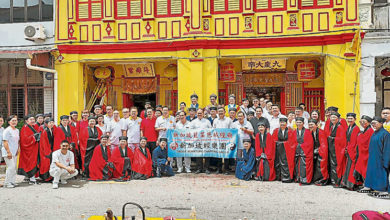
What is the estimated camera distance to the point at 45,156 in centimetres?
960

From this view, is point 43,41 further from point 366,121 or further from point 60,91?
point 366,121

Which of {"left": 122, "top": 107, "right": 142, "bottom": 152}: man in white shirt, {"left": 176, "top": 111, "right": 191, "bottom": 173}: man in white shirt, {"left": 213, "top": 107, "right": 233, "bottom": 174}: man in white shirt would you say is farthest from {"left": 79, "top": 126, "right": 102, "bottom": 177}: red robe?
{"left": 213, "top": 107, "right": 233, "bottom": 174}: man in white shirt

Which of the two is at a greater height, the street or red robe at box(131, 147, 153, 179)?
red robe at box(131, 147, 153, 179)

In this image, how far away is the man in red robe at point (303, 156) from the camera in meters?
9.05

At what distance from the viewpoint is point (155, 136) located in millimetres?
10953

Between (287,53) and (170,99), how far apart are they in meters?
5.34

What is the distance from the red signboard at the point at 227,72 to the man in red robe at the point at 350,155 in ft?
22.5

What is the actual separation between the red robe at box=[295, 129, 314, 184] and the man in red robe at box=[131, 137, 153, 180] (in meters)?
3.80

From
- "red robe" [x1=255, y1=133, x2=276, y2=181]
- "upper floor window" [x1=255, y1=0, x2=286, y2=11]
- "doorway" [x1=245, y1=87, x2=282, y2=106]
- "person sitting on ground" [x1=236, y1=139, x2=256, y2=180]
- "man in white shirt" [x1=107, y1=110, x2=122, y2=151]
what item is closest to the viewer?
"red robe" [x1=255, y1=133, x2=276, y2=181]

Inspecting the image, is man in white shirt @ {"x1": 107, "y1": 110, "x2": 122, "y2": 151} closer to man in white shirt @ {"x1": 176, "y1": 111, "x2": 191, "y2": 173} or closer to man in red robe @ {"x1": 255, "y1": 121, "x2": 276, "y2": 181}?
man in white shirt @ {"x1": 176, "y1": 111, "x2": 191, "y2": 173}

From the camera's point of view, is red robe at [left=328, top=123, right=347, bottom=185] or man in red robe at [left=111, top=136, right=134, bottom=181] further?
man in red robe at [left=111, top=136, right=134, bottom=181]

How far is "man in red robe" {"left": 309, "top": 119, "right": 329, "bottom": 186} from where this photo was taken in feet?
29.4

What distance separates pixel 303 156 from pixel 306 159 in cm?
10

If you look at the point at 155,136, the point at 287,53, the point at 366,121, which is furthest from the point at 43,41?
the point at 366,121
